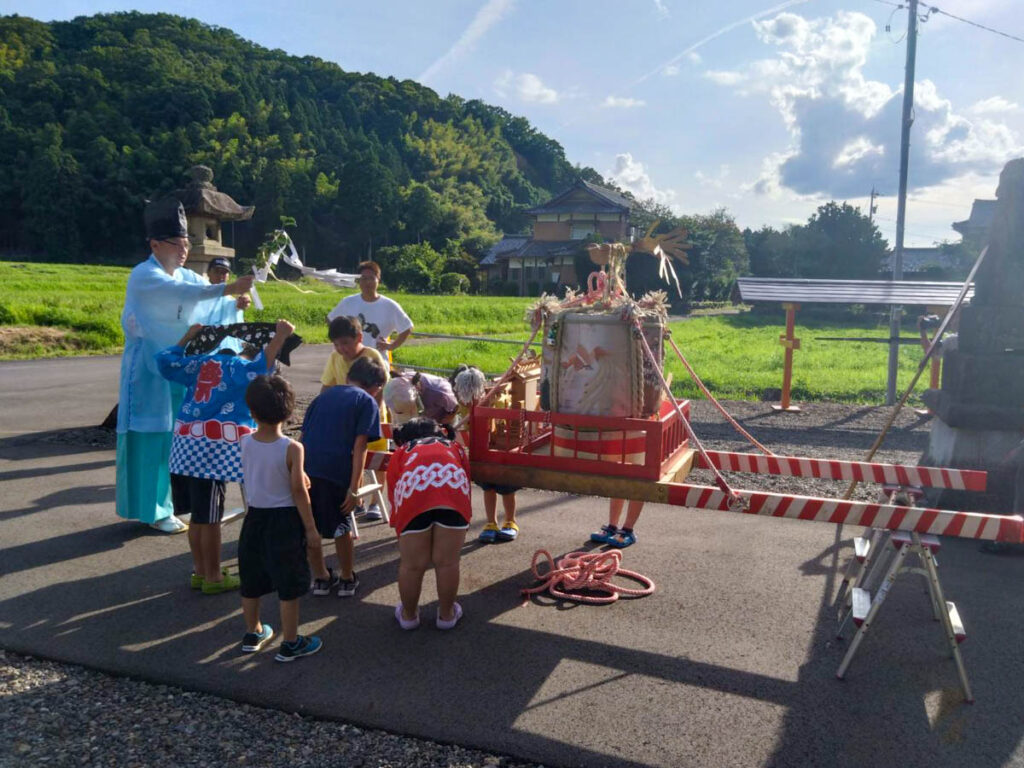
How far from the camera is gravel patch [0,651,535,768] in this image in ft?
9.40

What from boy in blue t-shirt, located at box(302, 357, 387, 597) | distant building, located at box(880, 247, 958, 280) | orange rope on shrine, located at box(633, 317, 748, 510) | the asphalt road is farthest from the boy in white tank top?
distant building, located at box(880, 247, 958, 280)

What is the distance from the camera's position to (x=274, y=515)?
3.62m

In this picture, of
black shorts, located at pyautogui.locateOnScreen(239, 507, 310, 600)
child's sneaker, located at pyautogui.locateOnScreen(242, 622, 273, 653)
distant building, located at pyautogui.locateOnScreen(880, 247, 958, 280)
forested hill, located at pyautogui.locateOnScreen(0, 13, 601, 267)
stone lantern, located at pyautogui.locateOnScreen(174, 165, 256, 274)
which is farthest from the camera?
forested hill, located at pyautogui.locateOnScreen(0, 13, 601, 267)

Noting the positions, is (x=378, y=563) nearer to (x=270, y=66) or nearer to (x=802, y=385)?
(x=802, y=385)

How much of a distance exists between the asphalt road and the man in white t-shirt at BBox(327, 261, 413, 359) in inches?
64.7

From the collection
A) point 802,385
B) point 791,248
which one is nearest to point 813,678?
point 802,385

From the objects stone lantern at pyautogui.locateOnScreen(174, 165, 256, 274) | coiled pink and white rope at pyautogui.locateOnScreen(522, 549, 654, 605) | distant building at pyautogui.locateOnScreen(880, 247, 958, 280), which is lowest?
coiled pink and white rope at pyautogui.locateOnScreen(522, 549, 654, 605)

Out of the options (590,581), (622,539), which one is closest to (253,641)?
(590,581)

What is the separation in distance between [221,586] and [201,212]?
7.95 m

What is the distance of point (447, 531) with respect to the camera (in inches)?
151

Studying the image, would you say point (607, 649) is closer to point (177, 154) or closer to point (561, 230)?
point (561, 230)

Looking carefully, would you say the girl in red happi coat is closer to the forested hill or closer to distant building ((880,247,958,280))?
distant building ((880,247,958,280))

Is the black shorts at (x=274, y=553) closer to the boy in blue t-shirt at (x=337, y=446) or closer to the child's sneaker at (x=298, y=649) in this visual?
the child's sneaker at (x=298, y=649)

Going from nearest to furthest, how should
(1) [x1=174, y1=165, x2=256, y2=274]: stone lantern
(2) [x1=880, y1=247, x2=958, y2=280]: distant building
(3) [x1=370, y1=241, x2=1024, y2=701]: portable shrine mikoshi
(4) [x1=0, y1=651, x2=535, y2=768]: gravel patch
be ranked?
1. (4) [x1=0, y1=651, x2=535, y2=768]: gravel patch
2. (3) [x1=370, y1=241, x2=1024, y2=701]: portable shrine mikoshi
3. (1) [x1=174, y1=165, x2=256, y2=274]: stone lantern
4. (2) [x1=880, y1=247, x2=958, y2=280]: distant building
